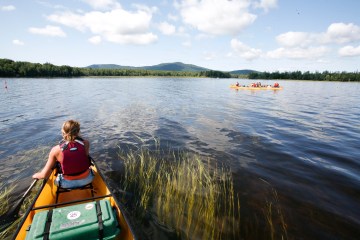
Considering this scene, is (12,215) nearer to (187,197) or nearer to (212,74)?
(187,197)

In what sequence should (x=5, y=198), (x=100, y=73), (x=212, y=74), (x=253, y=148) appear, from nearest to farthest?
(x=5, y=198) < (x=253, y=148) < (x=100, y=73) < (x=212, y=74)

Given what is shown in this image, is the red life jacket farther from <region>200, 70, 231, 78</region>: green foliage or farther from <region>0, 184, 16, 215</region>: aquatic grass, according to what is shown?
<region>200, 70, 231, 78</region>: green foliage

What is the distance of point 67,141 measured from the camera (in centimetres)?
606

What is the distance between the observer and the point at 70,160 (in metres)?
6.07

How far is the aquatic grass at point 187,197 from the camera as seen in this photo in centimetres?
678

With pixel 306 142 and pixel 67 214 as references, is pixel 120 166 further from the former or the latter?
pixel 306 142

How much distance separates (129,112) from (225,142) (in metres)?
13.2

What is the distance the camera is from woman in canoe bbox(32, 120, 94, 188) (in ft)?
19.6

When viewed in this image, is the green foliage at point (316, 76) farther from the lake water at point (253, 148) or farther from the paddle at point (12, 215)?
the paddle at point (12, 215)

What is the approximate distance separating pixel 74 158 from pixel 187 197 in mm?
4152

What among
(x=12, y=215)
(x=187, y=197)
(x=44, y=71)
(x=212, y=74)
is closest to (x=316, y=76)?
(x=212, y=74)

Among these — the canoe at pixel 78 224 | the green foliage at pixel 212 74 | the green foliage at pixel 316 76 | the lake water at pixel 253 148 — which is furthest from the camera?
the green foliage at pixel 212 74

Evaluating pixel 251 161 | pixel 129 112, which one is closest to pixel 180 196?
pixel 251 161

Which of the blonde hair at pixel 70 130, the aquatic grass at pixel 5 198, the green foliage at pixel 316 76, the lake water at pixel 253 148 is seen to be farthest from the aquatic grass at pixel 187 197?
the green foliage at pixel 316 76
